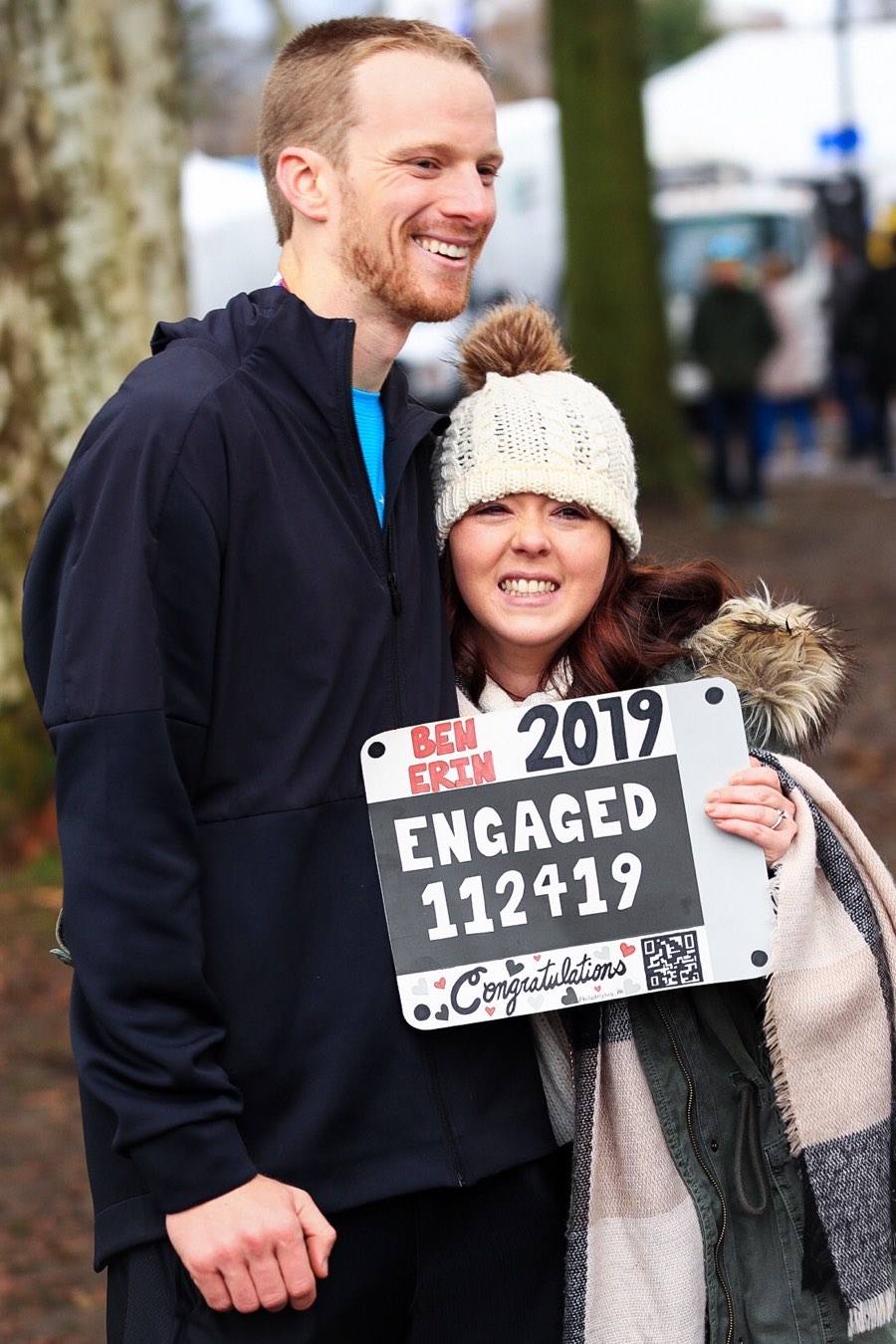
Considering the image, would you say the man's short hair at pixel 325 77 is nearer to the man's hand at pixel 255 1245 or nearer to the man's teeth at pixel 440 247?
the man's teeth at pixel 440 247

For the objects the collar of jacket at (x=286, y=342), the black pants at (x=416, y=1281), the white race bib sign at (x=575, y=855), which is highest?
the collar of jacket at (x=286, y=342)

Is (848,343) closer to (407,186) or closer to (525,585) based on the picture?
(525,585)

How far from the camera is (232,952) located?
2428 millimetres

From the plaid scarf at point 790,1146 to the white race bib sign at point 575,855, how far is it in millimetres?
81

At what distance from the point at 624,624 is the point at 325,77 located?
922 millimetres

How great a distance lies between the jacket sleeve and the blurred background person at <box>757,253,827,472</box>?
13.4 m

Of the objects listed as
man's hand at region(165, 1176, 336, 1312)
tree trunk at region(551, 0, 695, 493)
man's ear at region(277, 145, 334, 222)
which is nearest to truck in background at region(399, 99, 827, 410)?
tree trunk at region(551, 0, 695, 493)

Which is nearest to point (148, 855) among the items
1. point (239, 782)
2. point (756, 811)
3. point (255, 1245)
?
point (239, 782)

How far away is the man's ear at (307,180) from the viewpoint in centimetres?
263

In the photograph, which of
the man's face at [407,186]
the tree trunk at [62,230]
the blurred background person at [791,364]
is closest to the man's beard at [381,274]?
the man's face at [407,186]

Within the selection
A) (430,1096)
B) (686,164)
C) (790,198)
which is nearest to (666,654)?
(430,1096)

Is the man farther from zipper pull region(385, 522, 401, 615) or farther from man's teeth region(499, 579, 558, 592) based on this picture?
man's teeth region(499, 579, 558, 592)

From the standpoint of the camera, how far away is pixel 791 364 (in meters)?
18.1

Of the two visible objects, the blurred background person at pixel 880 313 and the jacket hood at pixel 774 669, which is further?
the blurred background person at pixel 880 313
